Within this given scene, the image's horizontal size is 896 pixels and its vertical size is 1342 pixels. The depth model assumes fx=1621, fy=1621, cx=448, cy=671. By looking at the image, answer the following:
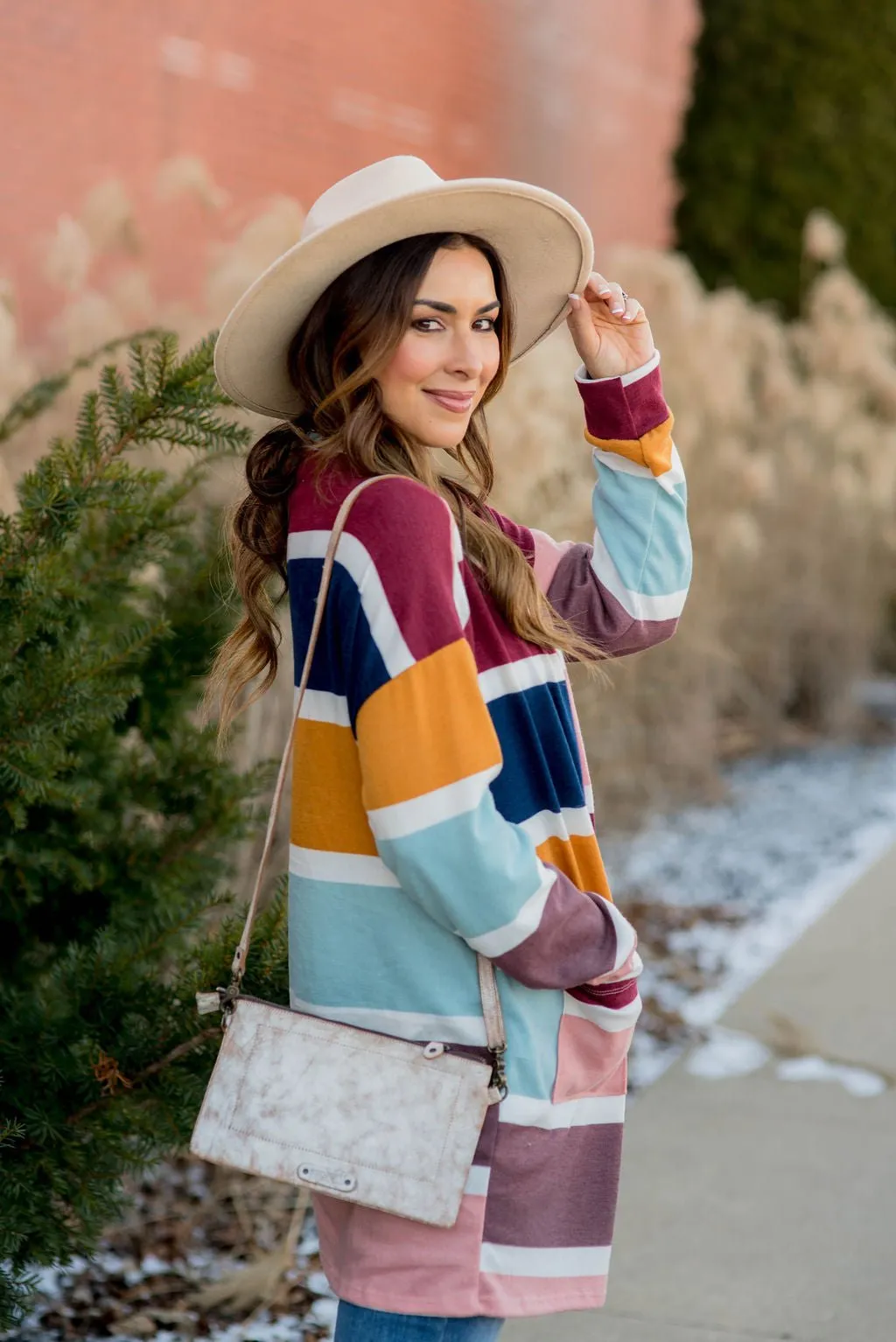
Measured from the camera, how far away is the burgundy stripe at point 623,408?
1905 mm

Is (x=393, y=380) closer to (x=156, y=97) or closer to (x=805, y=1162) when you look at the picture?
(x=805, y=1162)

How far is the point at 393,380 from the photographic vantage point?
169 centimetres

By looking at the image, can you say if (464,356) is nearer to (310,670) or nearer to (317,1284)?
(310,670)

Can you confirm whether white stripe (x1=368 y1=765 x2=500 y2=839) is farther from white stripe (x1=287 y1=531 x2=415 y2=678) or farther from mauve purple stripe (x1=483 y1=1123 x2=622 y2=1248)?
mauve purple stripe (x1=483 y1=1123 x2=622 y2=1248)

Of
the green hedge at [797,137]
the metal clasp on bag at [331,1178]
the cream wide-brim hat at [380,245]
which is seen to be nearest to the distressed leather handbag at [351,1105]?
the metal clasp on bag at [331,1178]

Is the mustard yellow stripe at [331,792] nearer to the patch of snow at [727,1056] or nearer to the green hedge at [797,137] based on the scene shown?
the patch of snow at [727,1056]

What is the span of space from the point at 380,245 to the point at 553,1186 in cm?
97

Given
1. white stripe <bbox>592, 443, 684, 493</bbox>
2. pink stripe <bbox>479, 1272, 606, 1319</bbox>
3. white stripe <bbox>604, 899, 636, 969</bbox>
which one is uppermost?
white stripe <bbox>592, 443, 684, 493</bbox>

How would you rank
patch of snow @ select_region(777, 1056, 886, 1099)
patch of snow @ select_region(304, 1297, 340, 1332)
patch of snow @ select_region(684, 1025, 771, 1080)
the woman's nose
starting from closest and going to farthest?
the woman's nose < patch of snow @ select_region(304, 1297, 340, 1332) < patch of snow @ select_region(777, 1056, 886, 1099) < patch of snow @ select_region(684, 1025, 771, 1080)

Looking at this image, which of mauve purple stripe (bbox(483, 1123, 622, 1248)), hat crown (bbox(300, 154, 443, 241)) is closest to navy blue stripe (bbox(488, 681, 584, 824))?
mauve purple stripe (bbox(483, 1123, 622, 1248))

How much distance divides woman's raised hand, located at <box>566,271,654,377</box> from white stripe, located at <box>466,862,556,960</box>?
0.68m

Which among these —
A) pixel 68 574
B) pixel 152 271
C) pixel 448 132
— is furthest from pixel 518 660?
pixel 448 132

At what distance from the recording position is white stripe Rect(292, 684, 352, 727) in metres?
1.61

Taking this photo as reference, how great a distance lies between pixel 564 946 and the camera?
5.08 ft
